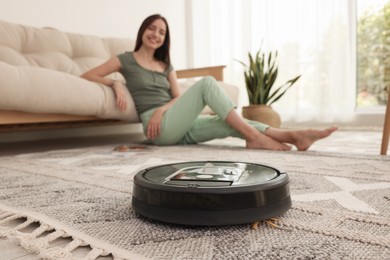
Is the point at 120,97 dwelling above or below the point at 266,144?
above

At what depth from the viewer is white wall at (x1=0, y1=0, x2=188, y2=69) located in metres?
2.23

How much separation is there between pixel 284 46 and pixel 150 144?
1.45 meters

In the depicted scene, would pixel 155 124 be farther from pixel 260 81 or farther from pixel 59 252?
pixel 59 252

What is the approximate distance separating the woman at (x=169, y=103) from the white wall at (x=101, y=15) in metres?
0.86

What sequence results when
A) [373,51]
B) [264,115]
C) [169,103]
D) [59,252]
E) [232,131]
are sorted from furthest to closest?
1. [373,51]
2. [264,115]
3. [169,103]
4. [232,131]
5. [59,252]

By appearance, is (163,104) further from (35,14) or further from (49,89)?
(35,14)

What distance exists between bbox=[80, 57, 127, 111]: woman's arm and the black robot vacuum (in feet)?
3.66

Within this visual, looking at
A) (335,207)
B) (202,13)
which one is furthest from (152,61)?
(202,13)

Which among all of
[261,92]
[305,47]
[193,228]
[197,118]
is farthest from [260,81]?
[193,228]

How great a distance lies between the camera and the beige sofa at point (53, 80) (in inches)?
53.5

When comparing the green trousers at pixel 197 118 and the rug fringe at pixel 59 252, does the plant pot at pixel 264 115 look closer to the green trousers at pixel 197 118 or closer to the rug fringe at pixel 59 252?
the green trousers at pixel 197 118

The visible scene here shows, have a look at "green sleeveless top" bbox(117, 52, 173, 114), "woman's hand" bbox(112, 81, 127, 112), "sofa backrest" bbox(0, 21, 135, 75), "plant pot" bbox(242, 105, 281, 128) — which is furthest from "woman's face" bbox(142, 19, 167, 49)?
"plant pot" bbox(242, 105, 281, 128)

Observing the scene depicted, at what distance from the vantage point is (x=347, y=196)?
2.19 ft

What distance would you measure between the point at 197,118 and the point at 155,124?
21 centimetres
